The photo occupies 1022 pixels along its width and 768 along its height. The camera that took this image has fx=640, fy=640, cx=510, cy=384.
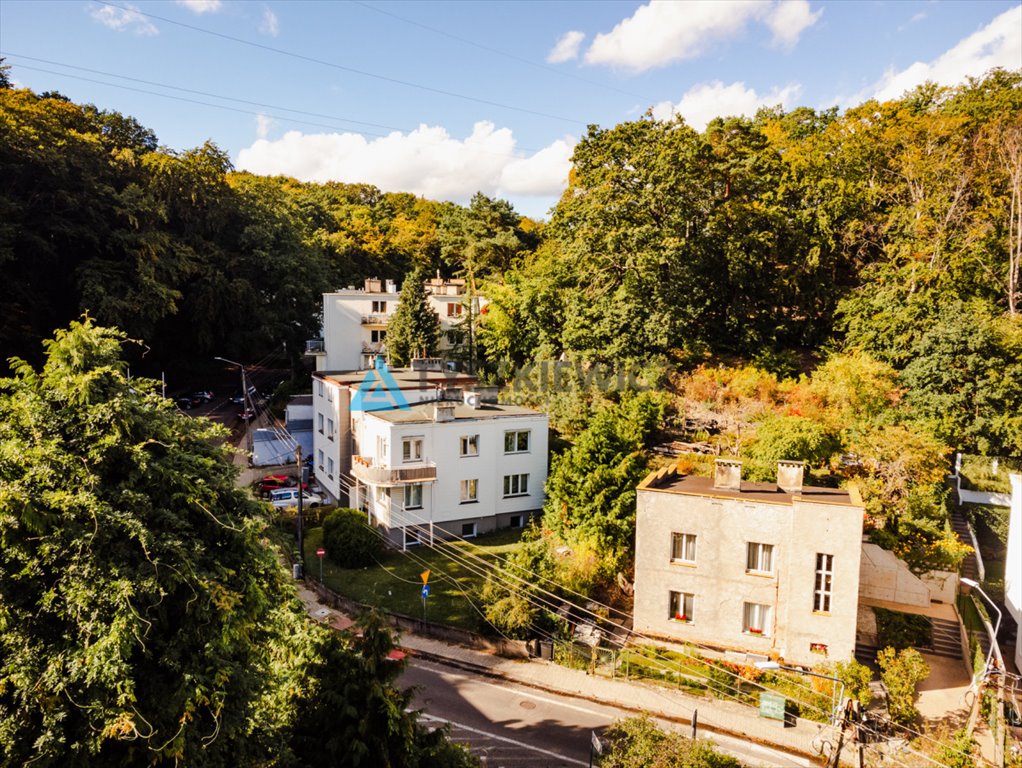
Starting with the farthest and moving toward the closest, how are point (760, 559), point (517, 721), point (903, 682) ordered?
point (760, 559)
point (517, 721)
point (903, 682)

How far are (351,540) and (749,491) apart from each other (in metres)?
17.2

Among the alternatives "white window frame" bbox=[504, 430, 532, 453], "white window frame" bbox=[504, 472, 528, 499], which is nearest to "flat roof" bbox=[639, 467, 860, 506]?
"white window frame" bbox=[504, 430, 532, 453]

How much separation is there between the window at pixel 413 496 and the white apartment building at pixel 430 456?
1.9 inches

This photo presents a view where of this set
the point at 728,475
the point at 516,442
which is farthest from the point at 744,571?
the point at 516,442

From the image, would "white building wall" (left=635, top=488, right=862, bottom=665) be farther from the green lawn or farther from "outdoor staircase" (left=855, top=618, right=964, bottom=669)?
the green lawn

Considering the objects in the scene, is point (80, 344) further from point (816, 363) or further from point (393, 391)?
point (816, 363)

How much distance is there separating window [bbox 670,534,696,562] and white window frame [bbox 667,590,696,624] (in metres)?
1.27

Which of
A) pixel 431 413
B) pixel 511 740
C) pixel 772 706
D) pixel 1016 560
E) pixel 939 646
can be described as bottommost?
pixel 511 740

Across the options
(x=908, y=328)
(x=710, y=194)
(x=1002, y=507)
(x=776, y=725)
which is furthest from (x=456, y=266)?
(x=776, y=725)

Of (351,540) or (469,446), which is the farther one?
(469,446)

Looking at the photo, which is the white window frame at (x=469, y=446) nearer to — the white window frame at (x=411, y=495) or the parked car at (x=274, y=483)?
the white window frame at (x=411, y=495)

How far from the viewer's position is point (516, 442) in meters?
33.7

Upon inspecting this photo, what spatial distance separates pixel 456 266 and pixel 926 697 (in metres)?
63.1

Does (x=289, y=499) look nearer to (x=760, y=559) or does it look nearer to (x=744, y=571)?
(x=744, y=571)
